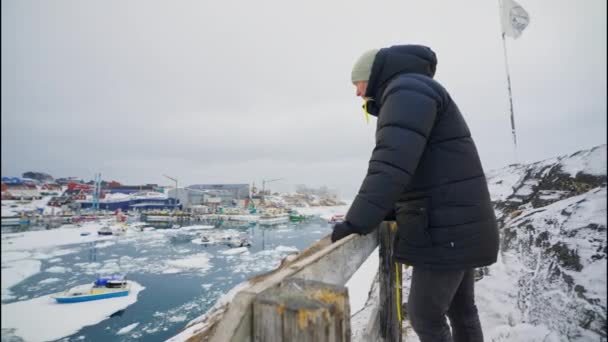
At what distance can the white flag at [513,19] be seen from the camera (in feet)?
14.1

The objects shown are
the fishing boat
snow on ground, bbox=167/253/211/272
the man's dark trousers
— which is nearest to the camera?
the man's dark trousers

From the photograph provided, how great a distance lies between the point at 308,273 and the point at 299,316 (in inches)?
7.3

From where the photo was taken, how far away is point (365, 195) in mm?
986

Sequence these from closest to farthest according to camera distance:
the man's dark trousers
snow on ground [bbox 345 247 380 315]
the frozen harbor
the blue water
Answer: the man's dark trousers, snow on ground [bbox 345 247 380 315], the frozen harbor, the blue water

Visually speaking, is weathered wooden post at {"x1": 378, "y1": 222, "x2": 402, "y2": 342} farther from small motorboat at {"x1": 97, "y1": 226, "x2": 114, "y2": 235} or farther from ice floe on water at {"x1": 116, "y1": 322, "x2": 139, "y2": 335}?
small motorboat at {"x1": 97, "y1": 226, "x2": 114, "y2": 235}

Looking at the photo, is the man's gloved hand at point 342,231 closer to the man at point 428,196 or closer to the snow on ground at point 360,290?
the man at point 428,196

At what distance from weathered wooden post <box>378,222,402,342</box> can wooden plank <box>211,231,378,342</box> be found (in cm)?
25

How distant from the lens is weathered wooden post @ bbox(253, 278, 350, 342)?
0.51m

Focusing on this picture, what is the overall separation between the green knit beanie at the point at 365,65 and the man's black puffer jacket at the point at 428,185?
294 mm

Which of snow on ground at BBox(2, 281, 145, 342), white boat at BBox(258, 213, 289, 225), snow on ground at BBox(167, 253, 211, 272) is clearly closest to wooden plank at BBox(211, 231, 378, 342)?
snow on ground at BBox(2, 281, 145, 342)

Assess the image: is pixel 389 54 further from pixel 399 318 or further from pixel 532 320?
pixel 532 320

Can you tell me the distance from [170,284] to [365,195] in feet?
63.2

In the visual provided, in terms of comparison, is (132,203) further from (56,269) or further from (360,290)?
(360,290)

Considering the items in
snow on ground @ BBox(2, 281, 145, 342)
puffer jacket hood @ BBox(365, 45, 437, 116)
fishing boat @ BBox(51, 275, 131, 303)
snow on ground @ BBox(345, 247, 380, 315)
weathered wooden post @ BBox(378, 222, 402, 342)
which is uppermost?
puffer jacket hood @ BBox(365, 45, 437, 116)
